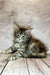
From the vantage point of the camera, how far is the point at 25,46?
1.70 metres

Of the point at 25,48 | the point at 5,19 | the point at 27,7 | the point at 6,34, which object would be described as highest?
the point at 27,7

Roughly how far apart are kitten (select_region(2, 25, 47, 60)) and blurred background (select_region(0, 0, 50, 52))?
0.11 meters

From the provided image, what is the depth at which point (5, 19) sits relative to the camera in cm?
187

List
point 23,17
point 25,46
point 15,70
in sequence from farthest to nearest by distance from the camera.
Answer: point 23,17, point 25,46, point 15,70

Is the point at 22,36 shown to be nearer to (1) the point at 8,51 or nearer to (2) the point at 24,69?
(1) the point at 8,51

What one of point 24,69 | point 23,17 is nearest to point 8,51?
point 23,17

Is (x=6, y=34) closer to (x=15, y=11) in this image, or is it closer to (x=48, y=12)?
(x=15, y=11)

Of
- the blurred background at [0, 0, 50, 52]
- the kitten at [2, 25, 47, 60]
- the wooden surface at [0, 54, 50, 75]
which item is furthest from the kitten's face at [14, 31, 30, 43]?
the wooden surface at [0, 54, 50, 75]

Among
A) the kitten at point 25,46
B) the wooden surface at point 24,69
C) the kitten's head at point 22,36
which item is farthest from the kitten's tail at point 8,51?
the wooden surface at point 24,69

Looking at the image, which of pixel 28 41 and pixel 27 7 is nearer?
pixel 28 41

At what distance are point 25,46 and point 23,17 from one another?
44 centimetres

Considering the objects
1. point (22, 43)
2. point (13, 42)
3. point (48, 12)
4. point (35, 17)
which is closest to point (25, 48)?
point (22, 43)

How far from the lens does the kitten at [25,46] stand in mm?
1575

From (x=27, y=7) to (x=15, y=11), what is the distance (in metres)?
0.18
